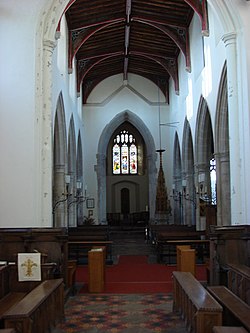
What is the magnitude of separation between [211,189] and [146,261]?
19.9ft

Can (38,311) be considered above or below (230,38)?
below

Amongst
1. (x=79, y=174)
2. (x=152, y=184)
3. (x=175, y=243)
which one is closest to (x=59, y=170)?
(x=175, y=243)

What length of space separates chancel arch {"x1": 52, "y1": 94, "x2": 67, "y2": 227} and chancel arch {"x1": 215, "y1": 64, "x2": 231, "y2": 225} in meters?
4.97

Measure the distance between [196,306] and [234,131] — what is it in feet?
15.6

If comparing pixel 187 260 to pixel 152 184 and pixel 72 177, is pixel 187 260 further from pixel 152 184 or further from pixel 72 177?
pixel 152 184

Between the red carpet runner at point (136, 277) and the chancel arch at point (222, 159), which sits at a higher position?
the chancel arch at point (222, 159)

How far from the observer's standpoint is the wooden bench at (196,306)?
4441mm

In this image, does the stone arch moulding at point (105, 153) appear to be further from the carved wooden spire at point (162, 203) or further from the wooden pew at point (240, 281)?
the wooden pew at point (240, 281)

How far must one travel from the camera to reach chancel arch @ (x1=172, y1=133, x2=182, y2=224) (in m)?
22.2

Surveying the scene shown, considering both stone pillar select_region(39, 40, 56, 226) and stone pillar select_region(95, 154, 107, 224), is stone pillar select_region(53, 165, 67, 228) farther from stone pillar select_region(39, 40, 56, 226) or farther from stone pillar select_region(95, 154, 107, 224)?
stone pillar select_region(95, 154, 107, 224)

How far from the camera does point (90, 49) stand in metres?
19.4

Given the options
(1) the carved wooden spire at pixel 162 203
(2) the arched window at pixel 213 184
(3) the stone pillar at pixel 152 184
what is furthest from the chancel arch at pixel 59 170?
(3) the stone pillar at pixel 152 184

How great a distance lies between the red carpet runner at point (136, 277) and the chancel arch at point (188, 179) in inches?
256

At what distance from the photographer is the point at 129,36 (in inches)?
739
